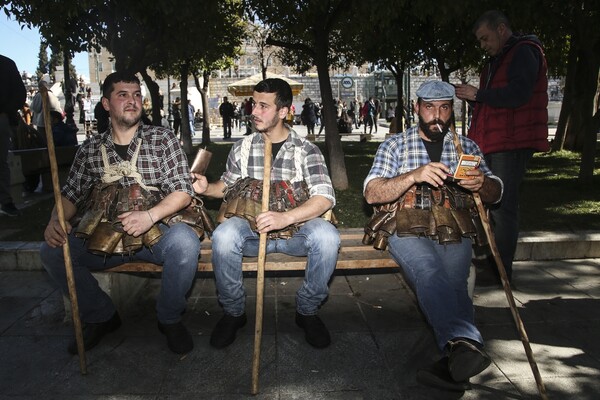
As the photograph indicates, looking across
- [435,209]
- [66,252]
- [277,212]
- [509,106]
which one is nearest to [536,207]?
[509,106]

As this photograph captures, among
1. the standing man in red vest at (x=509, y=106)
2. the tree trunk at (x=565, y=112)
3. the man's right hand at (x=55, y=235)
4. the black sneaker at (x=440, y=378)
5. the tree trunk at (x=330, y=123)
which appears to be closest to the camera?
the black sneaker at (x=440, y=378)

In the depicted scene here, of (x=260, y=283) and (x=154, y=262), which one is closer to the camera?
(x=260, y=283)

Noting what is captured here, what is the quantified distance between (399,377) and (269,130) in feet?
5.51

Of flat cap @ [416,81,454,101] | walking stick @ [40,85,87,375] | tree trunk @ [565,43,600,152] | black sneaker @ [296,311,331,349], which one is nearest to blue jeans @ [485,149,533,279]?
flat cap @ [416,81,454,101]

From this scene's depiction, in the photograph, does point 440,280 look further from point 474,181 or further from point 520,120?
point 520,120

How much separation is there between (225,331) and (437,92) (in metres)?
1.93

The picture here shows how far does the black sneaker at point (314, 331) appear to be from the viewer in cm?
340

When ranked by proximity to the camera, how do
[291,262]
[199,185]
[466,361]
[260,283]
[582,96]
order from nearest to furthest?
[466,361]
[260,283]
[291,262]
[199,185]
[582,96]

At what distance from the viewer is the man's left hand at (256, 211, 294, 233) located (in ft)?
10.3

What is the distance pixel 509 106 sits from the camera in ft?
13.1

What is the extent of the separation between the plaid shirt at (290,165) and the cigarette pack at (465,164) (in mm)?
846

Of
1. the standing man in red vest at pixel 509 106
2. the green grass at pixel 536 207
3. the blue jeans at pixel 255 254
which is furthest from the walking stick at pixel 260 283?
the green grass at pixel 536 207

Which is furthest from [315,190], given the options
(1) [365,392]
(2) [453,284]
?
(1) [365,392]

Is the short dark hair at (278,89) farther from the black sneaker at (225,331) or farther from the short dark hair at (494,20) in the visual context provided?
the short dark hair at (494,20)
